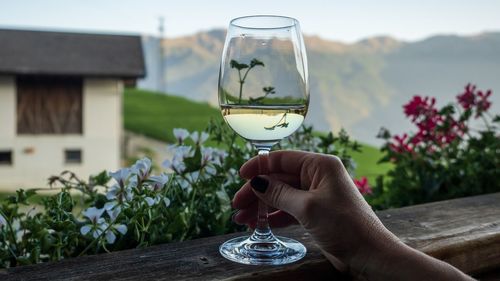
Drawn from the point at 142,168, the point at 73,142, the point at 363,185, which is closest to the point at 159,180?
the point at 142,168

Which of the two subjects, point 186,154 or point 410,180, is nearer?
point 186,154

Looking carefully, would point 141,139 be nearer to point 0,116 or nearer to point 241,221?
point 0,116

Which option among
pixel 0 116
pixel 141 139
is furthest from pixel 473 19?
pixel 0 116

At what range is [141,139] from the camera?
59.3 ft

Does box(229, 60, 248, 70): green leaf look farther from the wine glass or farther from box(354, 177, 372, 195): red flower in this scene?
box(354, 177, 372, 195): red flower

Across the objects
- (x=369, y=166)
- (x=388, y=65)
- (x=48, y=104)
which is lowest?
(x=369, y=166)

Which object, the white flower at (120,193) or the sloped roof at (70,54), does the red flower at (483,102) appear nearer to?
the white flower at (120,193)

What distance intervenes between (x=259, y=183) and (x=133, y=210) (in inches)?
9.4

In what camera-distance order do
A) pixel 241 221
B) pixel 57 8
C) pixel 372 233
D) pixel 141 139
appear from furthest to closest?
pixel 57 8
pixel 141 139
pixel 241 221
pixel 372 233

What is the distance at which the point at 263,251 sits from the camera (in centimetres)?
79

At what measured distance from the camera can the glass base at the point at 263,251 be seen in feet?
2.50

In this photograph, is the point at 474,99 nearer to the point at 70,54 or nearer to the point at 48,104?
the point at 48,104

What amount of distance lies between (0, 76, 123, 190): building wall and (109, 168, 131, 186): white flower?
1168 centimetres

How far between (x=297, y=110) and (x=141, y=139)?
58.2 ft
